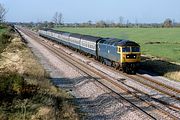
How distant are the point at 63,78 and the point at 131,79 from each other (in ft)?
16.9

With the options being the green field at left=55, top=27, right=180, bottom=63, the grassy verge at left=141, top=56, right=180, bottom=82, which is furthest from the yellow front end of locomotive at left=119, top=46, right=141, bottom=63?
the green field at left=55, top=27, right=180, bottom=63

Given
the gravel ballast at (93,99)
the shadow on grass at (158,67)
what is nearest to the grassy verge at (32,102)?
the gravel ballast at (93,99)

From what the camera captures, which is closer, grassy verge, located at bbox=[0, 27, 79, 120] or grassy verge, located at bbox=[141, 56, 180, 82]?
grassy verge, located at bbox=[0, 27, 79, 120]

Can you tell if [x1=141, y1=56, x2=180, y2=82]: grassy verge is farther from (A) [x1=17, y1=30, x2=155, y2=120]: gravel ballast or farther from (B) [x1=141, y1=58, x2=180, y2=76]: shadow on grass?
(A) [x1=17, y1=30, x2=155, y2=120]: gravel ballast

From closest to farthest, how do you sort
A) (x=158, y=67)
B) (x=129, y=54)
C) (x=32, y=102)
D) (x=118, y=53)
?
(x=32, y=102) → (x=129, y=54) → (x=118, y=53) → (x=158, y=67)

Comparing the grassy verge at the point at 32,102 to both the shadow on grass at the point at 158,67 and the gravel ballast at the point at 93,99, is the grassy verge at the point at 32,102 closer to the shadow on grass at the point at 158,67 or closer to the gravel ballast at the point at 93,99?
the gravel ballast at the point at 93,99

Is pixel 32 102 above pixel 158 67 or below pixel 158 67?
above

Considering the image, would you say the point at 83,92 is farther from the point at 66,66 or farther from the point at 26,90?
the point at 66,66

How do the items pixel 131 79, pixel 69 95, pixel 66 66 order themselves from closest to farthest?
pixel 69 95
pixel 131 79
pixel 66 66

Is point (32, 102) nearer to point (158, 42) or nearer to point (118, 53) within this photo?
point (118, 53)

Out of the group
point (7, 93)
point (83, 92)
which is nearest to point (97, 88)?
point (83, 92)

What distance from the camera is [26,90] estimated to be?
65.3 feet

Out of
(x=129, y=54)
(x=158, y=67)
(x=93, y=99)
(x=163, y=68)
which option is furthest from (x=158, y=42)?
(x=93, y=99)

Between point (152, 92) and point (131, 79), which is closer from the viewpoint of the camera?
point (152, 92)
